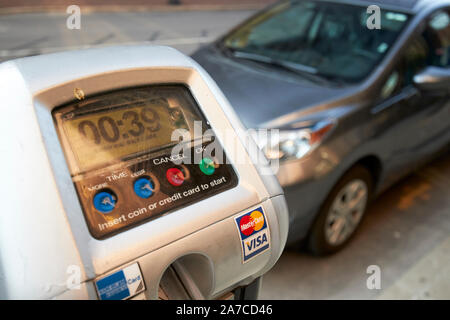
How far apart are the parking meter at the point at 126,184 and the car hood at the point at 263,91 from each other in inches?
55.6

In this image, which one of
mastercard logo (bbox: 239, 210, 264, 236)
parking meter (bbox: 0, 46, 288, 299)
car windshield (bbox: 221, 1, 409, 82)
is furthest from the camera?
car windshield (bbox: 221, 1, 409, 82)

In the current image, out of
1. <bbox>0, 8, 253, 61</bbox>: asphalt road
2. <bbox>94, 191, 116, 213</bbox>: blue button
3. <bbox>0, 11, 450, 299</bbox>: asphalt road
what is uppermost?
<bbox>0, 8, 253, 61</bbox>: asphalt road

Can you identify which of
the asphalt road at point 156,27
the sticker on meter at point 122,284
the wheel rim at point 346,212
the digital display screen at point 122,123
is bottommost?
the wheel rim at point 346,212

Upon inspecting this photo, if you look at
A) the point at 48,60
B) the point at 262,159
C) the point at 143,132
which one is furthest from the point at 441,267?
the point at 48,60

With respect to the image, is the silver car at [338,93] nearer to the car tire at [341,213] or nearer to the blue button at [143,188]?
the car tire at [341,213]

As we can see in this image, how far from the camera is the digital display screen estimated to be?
0.84 m

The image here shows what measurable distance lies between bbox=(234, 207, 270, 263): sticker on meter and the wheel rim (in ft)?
5.74

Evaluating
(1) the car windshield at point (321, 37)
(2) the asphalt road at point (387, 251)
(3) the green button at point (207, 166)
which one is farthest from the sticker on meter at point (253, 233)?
(1) the car windshield at point (321, 37)

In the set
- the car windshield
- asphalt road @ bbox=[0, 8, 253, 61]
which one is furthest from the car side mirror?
asphalt road @ bbox=[0, 8, 253, 61]

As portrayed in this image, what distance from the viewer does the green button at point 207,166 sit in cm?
98

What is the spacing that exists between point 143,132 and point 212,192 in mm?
193

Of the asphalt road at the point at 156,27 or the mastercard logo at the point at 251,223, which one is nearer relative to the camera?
the mastercard logo at the point at 251,223

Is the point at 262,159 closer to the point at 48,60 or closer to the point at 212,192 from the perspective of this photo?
the point at 212,192

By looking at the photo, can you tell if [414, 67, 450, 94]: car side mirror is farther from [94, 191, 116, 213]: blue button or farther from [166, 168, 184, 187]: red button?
[94, 191, 116, 213]: blue button
